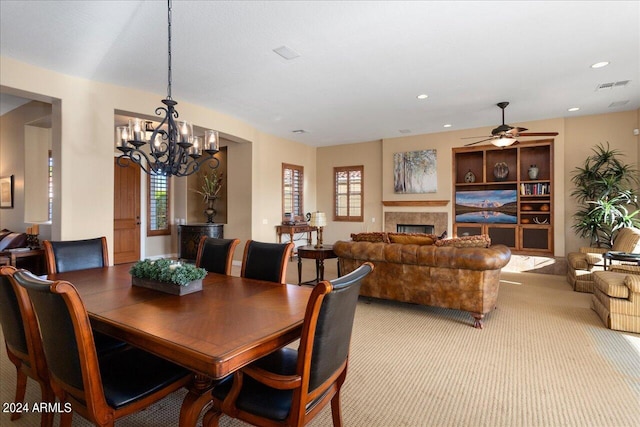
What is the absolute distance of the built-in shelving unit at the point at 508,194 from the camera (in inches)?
261

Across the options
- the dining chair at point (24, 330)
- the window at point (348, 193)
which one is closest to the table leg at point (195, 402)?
the dining chair at point (24, 330)

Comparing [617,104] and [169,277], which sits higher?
[617,104]

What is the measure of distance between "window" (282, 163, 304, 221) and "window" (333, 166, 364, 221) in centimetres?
96

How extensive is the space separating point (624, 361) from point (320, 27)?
12.9ft

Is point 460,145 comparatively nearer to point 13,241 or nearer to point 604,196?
point 604,196

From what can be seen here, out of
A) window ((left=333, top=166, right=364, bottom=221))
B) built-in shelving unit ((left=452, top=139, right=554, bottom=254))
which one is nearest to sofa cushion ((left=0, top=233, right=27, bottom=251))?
window ((left=333, top=166, right=364, bottom=221))

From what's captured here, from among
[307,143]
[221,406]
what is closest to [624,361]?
[221,406]

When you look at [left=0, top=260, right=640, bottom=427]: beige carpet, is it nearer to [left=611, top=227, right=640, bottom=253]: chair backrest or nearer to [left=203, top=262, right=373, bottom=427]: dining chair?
[left=203, top=262, right=373, bottom=427]: dining chair

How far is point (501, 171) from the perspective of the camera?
7.12 meters

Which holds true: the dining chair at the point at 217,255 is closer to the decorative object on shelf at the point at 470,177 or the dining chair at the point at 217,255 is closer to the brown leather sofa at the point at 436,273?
the brown leather sofa at the point at 436,273

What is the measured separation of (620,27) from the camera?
10.2 ft

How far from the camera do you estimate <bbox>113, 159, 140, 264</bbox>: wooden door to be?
6.99 meters

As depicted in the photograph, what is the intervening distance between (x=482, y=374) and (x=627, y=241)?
3993 mm

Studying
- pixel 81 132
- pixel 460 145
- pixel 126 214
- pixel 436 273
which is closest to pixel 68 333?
pixel 436 273
